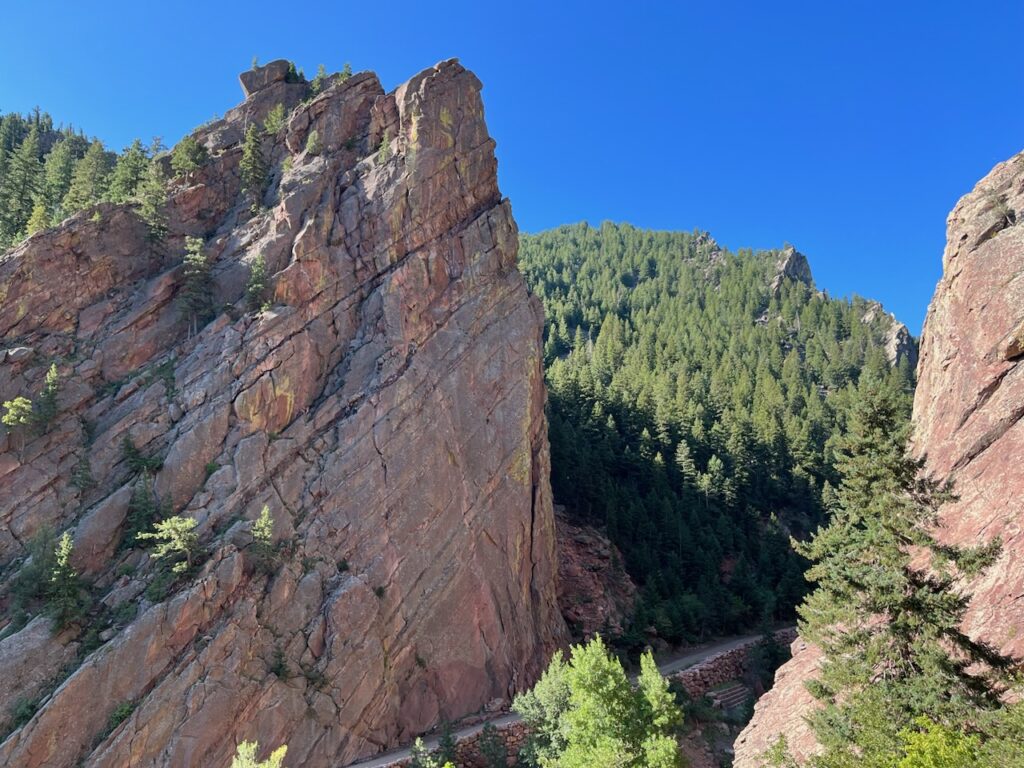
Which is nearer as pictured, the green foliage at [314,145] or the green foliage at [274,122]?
the green foliage at [314,145]

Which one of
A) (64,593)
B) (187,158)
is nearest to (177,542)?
(64,593)

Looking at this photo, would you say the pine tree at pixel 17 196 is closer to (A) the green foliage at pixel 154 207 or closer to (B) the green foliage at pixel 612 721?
(A) the green foliage at pixel 154 207

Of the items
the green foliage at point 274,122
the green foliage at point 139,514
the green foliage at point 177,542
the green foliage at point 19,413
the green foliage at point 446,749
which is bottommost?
the green foliage at point 446,749

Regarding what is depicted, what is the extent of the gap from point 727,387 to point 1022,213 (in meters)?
59.9

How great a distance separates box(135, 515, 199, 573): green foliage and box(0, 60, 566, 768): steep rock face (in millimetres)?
1161

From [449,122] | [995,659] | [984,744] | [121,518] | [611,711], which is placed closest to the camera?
[984,744]

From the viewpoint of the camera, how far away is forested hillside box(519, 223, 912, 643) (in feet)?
162

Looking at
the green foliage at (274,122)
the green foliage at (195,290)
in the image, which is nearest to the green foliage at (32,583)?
the green foliage at (195,290)

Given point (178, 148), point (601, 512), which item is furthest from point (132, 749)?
point (178, 148)

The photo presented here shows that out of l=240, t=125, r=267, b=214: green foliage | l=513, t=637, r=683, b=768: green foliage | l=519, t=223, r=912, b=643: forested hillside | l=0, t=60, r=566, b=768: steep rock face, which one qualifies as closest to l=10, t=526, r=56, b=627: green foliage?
l=0, t=60, r=566, b=768: steep rock face

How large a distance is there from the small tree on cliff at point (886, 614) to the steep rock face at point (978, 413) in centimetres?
138

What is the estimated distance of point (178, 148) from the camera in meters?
45.7

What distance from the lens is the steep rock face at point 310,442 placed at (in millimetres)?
26203

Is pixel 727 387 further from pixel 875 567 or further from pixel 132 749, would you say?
pixel 132 749
